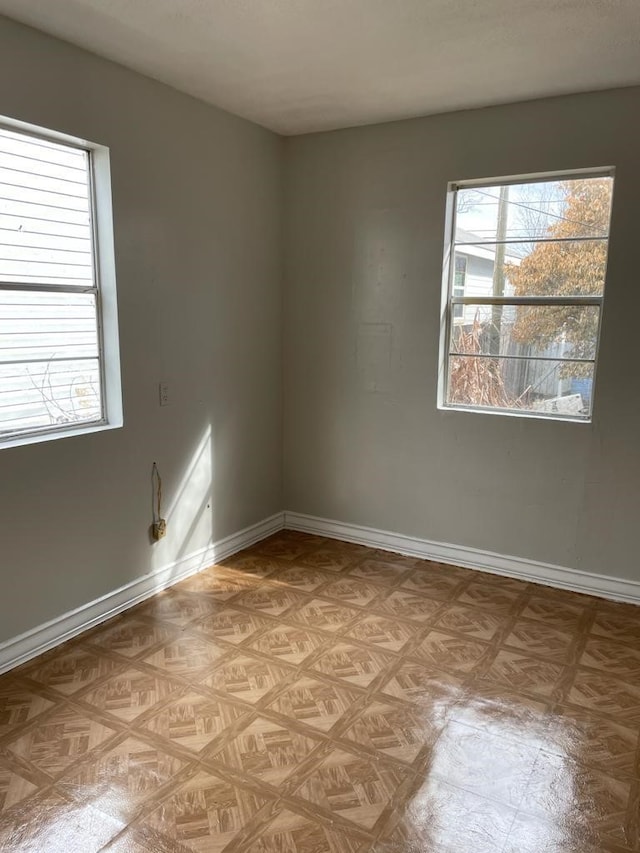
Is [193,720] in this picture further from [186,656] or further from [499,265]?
[499,265]

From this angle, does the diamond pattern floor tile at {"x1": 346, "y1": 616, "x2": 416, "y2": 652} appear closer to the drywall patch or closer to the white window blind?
the drywall patch

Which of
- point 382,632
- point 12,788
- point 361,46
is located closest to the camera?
point 12,788

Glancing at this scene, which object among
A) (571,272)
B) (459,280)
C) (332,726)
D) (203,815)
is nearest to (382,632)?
(332,726)

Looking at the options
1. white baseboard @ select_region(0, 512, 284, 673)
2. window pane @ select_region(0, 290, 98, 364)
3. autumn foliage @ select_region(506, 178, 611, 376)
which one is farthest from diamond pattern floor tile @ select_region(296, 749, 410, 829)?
autumn foliage @ select_region(506, 178, 611, 376)

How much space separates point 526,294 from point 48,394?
2.57 meters

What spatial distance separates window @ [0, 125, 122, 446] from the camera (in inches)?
103

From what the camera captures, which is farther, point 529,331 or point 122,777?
point 529,331

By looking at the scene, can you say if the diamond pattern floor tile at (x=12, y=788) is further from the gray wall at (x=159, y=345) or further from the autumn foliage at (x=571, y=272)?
the autumn foliage at (x=571, y=272)

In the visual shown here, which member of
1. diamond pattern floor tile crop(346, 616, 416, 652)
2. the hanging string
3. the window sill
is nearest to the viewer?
the window sill

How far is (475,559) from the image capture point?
377cm

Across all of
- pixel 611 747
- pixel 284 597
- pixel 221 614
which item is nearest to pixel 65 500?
pixel 221 614

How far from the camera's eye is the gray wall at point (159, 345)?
266 cm

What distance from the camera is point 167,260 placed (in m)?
3.24

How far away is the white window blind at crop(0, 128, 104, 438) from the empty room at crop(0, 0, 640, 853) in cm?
1
